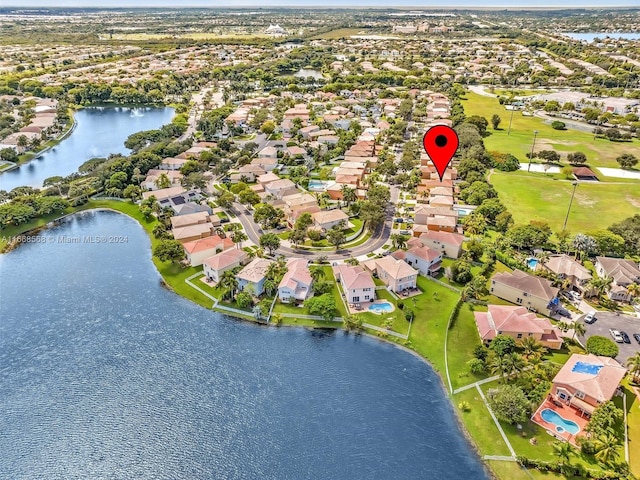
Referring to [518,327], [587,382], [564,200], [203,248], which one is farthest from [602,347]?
[203,248]

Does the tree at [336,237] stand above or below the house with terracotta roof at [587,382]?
above

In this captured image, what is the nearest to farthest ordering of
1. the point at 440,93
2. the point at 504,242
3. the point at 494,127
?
the point at 504,242 < the point at 494,127 < the point at 440,93

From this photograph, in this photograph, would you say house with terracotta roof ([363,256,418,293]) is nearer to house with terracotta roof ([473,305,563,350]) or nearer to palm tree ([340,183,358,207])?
house with terracotta roof ([473,305,563,350])

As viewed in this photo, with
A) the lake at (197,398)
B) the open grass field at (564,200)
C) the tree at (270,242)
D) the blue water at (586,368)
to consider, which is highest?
the tree at (270,242)

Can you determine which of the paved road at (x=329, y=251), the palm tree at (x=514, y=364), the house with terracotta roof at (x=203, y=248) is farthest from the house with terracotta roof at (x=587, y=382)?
the house with terracotta roof at (x=203, y=248)

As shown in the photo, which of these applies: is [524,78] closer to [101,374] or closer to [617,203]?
[617,203]

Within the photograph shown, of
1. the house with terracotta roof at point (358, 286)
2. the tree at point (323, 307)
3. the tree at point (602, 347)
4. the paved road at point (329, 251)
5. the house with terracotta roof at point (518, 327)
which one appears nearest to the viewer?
the tree at point (602, 347)

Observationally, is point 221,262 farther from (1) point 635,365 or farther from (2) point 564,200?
(2) point 564,200

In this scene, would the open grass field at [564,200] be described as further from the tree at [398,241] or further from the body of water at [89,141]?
the body of water at [89,141]

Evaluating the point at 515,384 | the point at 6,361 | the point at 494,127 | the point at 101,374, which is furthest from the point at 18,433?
the point at 494,127
